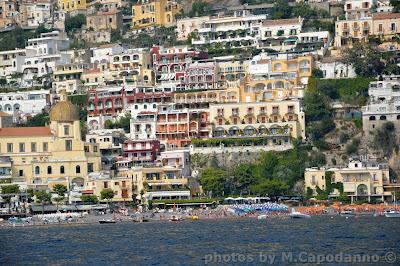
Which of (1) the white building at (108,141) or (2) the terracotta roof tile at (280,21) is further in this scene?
(2) the terracotta roof tile at (280,21)

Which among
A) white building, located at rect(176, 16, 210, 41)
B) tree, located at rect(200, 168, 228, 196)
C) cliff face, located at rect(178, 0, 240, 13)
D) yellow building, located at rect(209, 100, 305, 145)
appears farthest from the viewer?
cliff face, located at rect(178, 0, 240, 13)

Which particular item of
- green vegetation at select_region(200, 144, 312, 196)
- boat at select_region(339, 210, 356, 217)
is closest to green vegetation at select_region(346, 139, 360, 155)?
green vegetation at select_region(200, 144, 312, 196)

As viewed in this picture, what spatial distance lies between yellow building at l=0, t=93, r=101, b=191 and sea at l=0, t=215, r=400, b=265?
13.6 metres

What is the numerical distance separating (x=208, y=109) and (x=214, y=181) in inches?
534

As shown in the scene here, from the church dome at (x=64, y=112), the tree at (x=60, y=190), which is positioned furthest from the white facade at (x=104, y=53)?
the tree at (x=60, y=190)

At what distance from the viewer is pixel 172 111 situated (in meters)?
147

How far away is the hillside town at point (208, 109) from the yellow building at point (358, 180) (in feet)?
0.36

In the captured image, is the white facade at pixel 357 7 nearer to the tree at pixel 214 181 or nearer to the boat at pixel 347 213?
the tree at pixel 214 181

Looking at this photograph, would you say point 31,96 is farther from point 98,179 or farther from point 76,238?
point 76,238

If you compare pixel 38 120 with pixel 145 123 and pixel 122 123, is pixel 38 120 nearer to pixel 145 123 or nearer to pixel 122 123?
pixel 122 123

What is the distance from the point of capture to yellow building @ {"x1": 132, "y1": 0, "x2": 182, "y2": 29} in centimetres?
17212

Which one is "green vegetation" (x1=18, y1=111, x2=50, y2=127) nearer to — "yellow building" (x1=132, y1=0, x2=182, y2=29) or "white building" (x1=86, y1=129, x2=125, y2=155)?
"white building" (x1=86, y1=129, x2=125, y2=155)

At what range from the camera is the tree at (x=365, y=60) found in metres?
146

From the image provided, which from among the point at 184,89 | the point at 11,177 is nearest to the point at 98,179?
the point at 11,177
